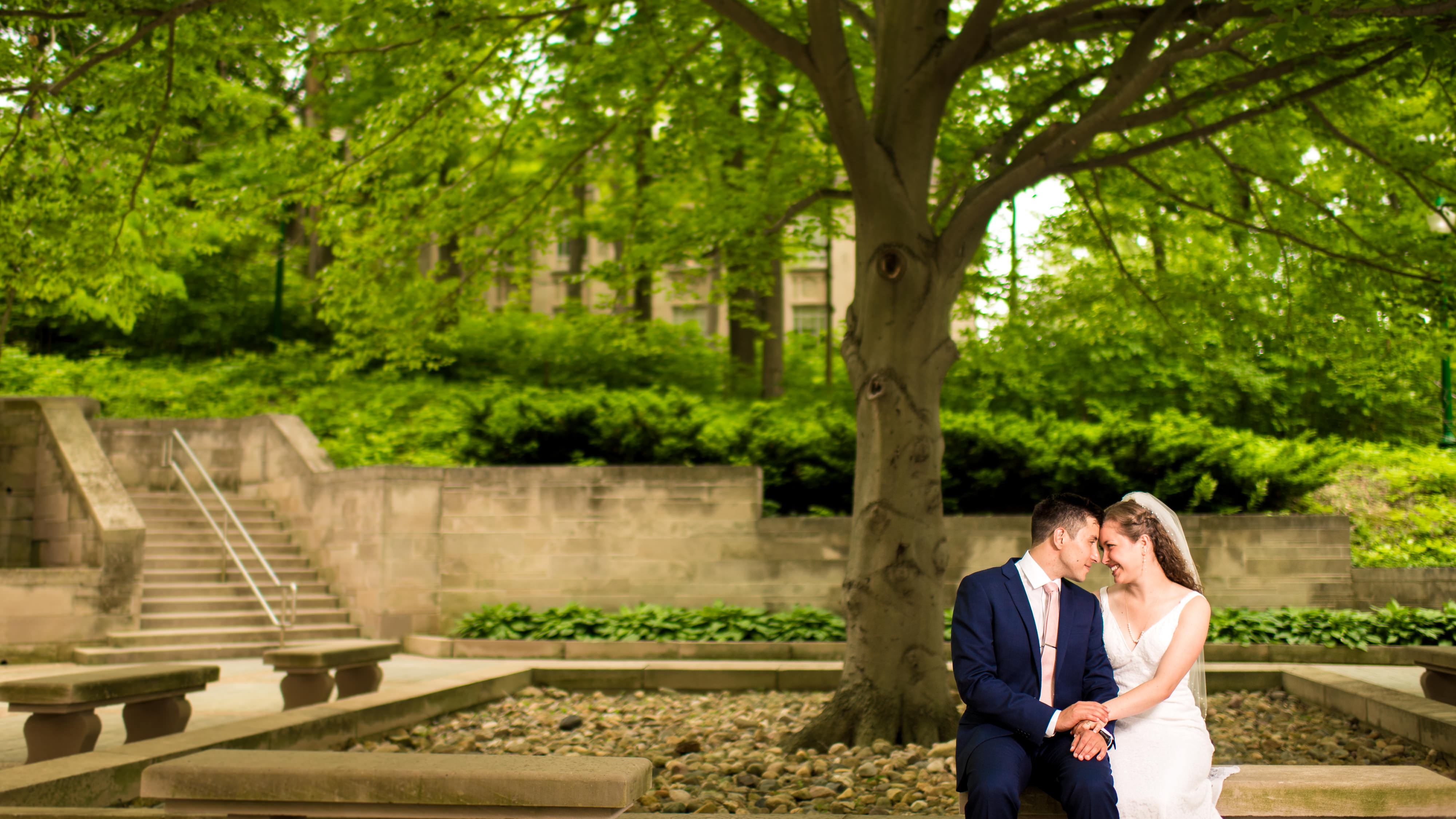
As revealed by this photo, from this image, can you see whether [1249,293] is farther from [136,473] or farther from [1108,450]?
[136,473]

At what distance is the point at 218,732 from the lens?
6.22 meters

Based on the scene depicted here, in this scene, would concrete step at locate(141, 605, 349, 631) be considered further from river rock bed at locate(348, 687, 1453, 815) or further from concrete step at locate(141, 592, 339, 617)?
river rock bed at locate(348, 687, 1453, 815)

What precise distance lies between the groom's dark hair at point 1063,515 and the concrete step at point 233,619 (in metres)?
11.6

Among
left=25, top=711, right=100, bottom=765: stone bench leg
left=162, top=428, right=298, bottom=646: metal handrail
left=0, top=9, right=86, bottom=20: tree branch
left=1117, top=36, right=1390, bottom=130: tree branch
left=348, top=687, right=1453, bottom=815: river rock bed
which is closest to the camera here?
left=348, top=687, right=1453, bottom=815: river rock bed

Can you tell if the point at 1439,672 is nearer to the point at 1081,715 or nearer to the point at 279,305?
the point at 1081,715

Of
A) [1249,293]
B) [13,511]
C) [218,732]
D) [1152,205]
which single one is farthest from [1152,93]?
[13,511]

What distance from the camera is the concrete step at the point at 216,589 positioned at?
44.0 feet

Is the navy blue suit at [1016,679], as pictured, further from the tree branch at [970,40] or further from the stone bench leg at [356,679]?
the stone bench leg at [356,679]

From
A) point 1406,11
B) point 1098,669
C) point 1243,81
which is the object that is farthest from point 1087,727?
point 1243,81

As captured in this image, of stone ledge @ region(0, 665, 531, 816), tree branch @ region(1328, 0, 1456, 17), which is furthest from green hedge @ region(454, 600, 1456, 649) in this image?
tree branch @ region(1328, 0, 1456, 17)

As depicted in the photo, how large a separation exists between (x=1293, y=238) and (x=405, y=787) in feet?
27.2

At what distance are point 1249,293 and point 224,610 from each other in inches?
505

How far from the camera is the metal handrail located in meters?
13.0

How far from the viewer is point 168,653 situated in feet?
39.0
